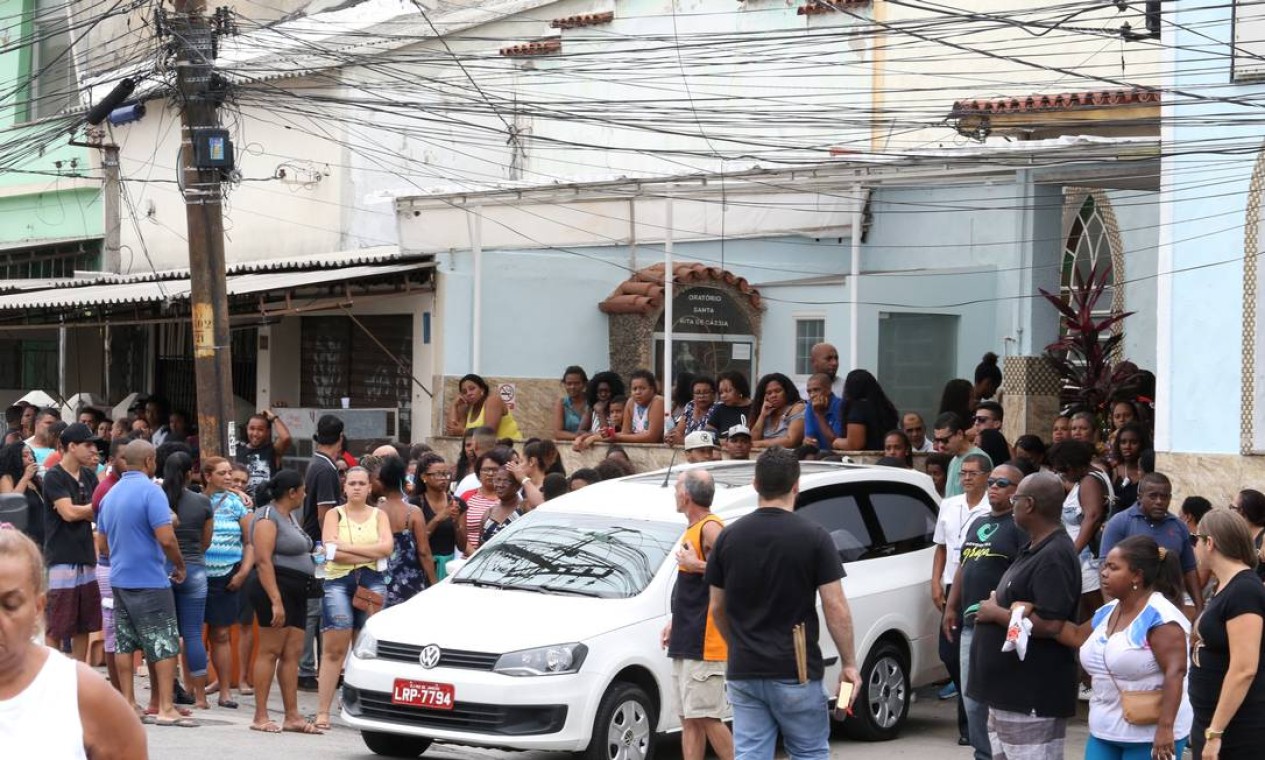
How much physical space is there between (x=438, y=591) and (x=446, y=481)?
2140 mm

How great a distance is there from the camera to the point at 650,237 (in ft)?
66.8

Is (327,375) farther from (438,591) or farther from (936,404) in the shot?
(438,591)

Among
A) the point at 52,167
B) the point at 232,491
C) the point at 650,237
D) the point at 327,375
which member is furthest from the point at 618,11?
the point at 232,491

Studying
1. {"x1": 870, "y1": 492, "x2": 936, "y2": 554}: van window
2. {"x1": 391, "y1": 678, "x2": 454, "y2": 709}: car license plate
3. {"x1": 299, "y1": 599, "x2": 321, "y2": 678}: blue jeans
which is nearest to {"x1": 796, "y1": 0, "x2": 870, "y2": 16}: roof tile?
{"x1": 870, "y1": 492, "x2": 936, "y2": 554}: van window

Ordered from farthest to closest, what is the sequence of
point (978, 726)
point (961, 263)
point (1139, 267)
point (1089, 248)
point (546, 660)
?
point (1089, 248) < point (961, 263) < point (1139, 267) < point (546, 660) < point (978, 726)

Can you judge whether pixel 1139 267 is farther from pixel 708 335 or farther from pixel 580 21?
pixel 580 21

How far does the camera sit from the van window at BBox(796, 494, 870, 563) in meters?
11.1

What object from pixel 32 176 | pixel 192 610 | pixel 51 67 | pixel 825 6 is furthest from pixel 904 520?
pixel 51 67

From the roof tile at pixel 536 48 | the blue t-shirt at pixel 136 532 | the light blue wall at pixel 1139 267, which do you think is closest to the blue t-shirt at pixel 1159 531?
the blue t-shirt at pixel 136 532

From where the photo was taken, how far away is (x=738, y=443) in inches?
536

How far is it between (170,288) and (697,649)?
45.8ft

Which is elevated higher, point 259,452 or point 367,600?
point 259,452

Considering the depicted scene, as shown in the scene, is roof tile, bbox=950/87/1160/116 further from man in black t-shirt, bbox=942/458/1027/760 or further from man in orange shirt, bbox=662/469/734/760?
man in orange shirt, bbox=662/469/734/760

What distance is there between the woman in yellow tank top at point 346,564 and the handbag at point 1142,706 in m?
5.58
